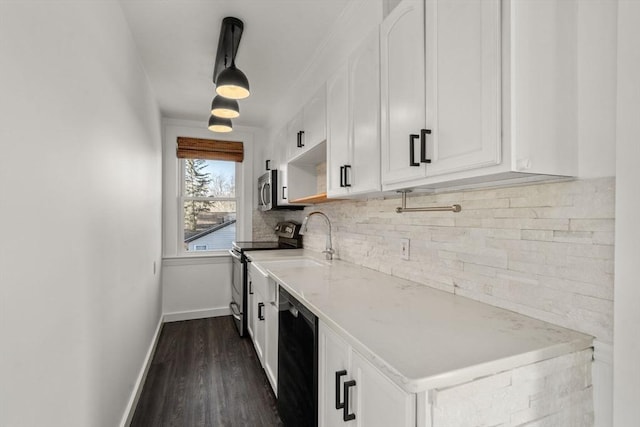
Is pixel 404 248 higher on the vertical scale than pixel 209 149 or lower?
lower

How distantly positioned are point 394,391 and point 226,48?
2248 mm

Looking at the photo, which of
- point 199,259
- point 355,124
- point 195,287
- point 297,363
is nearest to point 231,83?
point 355,124

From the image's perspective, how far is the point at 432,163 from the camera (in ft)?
3.70

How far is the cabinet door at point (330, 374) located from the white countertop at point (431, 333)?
0.24 ft

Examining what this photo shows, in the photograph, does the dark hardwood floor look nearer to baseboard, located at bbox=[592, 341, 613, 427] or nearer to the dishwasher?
the dishwasher

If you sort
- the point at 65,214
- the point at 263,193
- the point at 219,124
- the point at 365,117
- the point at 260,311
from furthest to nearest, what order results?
1. the point at 263,193
2. the point at 219,124
3. the point at 260,311
4. the point at 365,117
5. the point at 65,214

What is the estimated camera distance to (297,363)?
150 cm

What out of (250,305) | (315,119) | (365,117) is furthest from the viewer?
(250,305)

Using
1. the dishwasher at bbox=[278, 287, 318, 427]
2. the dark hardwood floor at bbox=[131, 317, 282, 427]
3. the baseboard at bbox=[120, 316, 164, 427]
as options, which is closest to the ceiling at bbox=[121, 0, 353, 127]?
the dishwasher at bbox=[278, 287, 318, 427]

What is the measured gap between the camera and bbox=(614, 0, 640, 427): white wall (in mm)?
796

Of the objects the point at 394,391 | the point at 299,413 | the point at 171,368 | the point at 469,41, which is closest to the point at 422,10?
the point at 469,41

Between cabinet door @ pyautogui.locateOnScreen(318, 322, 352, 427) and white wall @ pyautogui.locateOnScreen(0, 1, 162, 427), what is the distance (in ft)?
2.93

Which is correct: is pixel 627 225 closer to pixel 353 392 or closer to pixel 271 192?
pixel 353 392

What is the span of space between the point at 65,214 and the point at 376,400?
1.20m
